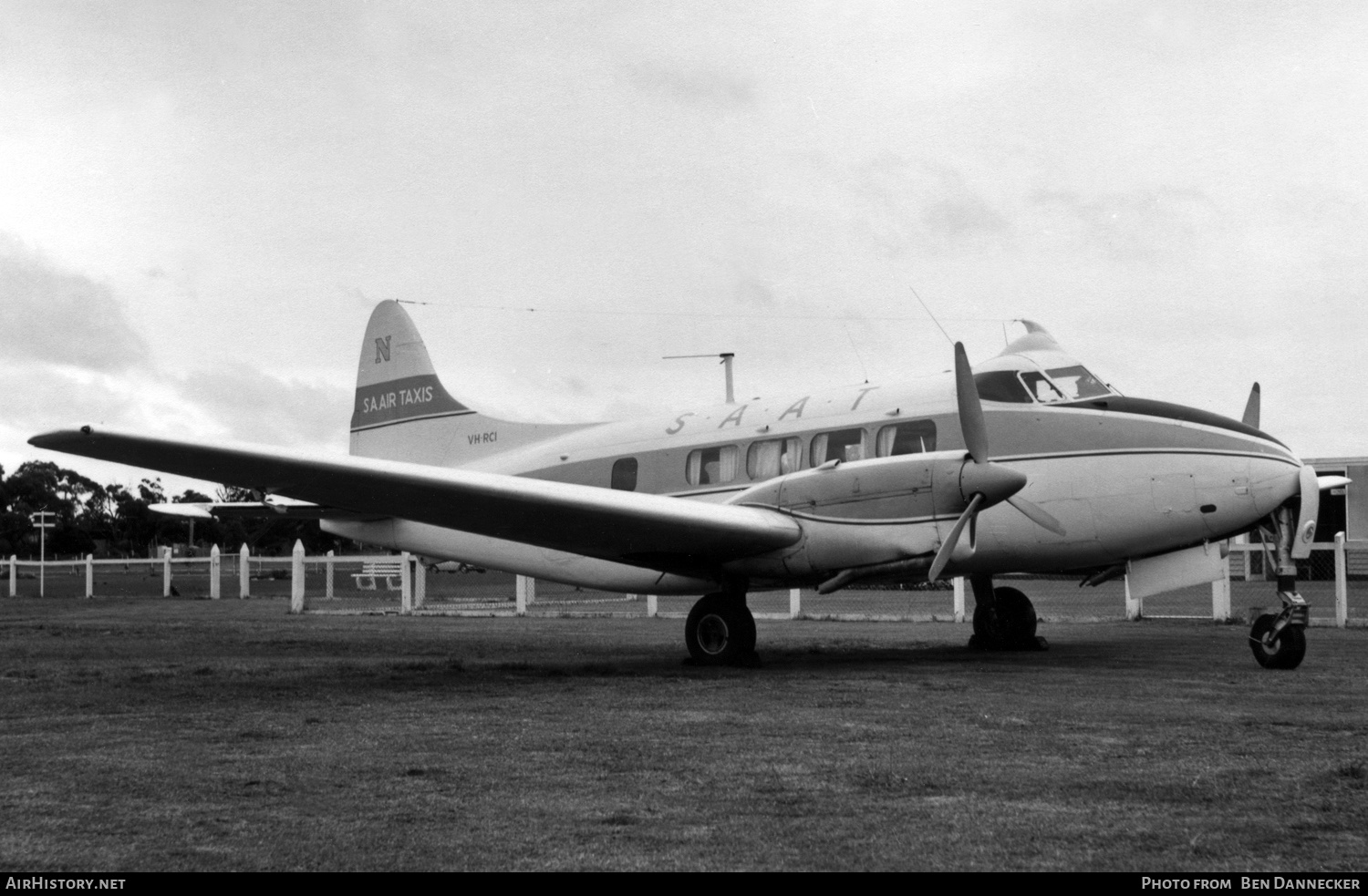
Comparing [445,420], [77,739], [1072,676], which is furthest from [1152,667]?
[445,420]

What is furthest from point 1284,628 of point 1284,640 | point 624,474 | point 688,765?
point 624,474

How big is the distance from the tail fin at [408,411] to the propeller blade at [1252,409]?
9.96 m

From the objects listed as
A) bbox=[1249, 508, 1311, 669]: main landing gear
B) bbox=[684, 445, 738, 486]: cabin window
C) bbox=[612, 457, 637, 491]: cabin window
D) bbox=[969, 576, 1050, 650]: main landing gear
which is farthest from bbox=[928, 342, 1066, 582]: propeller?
bbox=[612, 457, 637, 491]: cabin window

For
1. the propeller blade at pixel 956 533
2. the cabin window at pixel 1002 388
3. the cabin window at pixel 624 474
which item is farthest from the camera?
the cabin window at pixel 624 474

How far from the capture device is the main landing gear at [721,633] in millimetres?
13656

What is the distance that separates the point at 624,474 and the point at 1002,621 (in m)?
5.19

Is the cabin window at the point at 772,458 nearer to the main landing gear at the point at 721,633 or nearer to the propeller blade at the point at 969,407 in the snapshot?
the main landing gear at the point at 721,633

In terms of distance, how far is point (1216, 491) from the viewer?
12.8 m

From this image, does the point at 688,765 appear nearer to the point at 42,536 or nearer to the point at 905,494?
the point at 905,494

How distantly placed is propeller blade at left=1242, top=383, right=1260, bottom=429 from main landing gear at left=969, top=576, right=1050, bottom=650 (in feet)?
11.1

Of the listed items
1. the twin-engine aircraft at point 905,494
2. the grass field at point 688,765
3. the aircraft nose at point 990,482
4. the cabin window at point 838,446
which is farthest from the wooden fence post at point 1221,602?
the aircraft nose at point 990,482

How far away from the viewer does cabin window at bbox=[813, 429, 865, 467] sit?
14.5 meters

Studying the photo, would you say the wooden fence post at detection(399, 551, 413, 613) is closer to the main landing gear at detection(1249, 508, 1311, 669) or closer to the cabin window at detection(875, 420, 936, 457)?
the cabin window at detection(875, 420, 936, 457)
